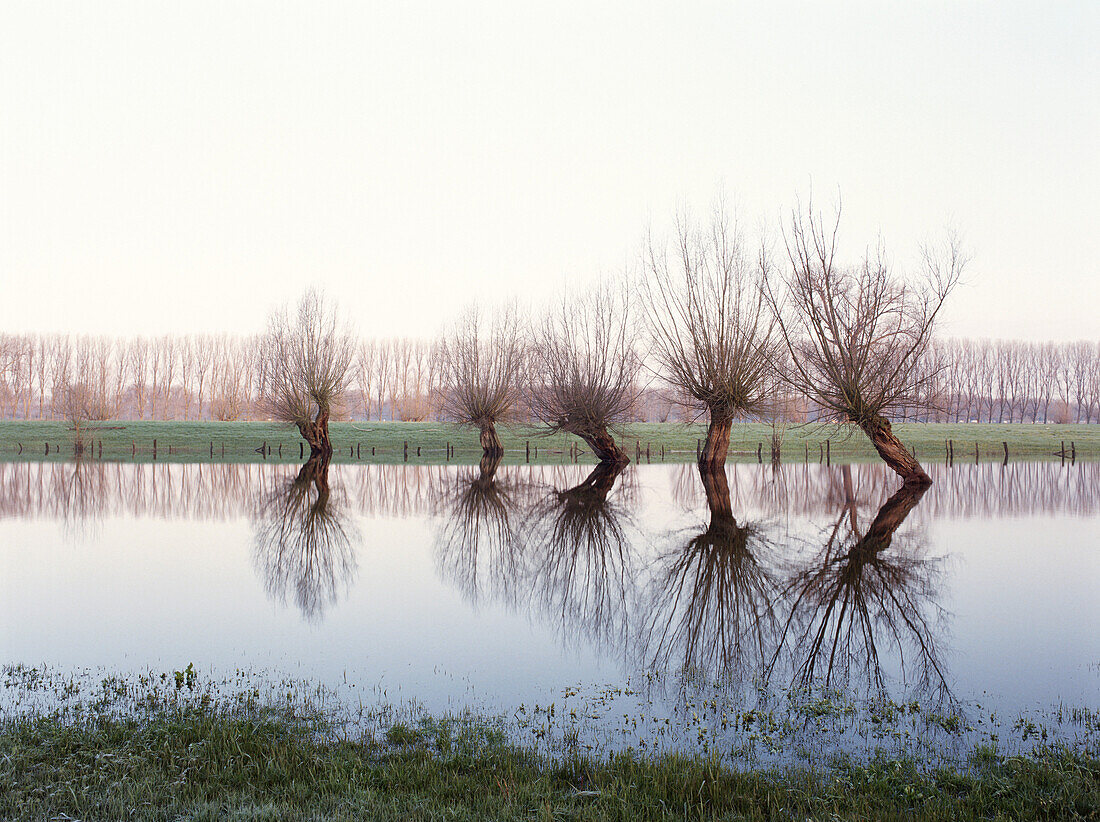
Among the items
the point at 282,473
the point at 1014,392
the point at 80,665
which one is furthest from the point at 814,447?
the point at 1014,392

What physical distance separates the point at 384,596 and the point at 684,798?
18.4 ft

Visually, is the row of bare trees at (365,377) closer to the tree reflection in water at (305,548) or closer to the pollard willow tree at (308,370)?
the pollard willow tree at (308,370)

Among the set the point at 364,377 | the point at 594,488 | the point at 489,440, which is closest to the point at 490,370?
the point at 489,440

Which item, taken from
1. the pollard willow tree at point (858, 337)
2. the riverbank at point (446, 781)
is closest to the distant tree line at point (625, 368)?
the pollard willow tree at point (858, 337)

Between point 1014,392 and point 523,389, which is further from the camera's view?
point 1014,392

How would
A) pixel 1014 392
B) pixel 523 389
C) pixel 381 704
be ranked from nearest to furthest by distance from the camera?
1. pixel 381 704
2. pixel 523 389
3. pixel 1014 392

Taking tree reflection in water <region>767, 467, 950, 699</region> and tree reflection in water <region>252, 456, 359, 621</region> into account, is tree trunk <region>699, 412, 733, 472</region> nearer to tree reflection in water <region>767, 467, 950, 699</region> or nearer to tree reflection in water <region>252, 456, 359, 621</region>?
tree reflection in water <region>252, 456, 359, 621</region>

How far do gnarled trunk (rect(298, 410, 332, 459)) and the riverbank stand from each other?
36.4 metres

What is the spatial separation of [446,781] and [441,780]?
4 cm

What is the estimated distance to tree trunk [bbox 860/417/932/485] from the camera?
71.3 ft

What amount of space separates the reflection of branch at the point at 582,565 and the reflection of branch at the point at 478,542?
37 cm

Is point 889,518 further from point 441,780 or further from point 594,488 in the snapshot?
point 441,780

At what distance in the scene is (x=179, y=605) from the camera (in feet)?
26.8

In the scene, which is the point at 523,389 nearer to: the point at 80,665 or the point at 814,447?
the point at 814,447
